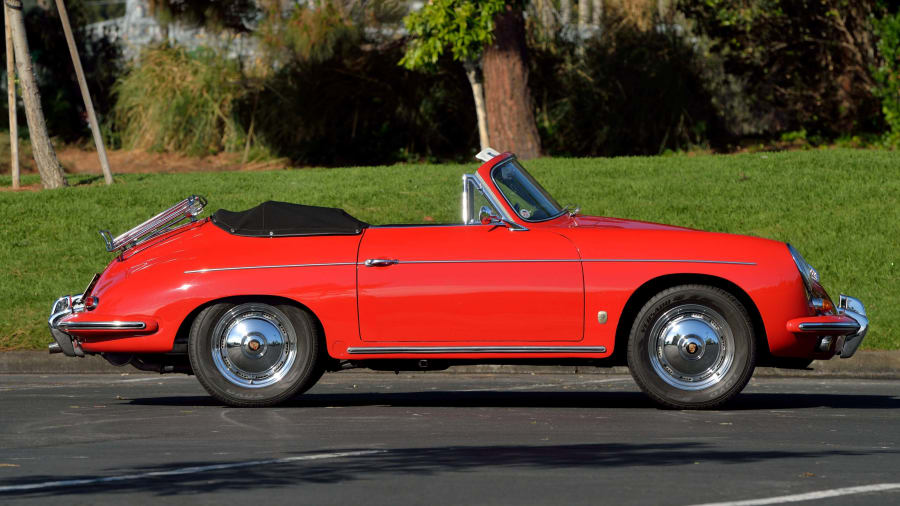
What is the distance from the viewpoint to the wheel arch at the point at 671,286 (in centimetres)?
825

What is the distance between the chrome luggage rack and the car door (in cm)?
139

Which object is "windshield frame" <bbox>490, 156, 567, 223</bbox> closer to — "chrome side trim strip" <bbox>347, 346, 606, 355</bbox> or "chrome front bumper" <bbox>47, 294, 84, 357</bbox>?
"chrome side trim strip" <bbox>347, 346, 606, 355</bbox>

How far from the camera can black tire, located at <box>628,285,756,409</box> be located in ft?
26.8

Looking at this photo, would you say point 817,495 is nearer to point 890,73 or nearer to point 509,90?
point 509,90

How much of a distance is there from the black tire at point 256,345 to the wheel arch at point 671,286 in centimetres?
185

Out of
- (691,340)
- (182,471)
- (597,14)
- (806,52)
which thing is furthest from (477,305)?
(597,14)

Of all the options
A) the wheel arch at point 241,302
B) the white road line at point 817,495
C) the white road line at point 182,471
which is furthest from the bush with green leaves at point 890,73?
the white road line at point 182,471

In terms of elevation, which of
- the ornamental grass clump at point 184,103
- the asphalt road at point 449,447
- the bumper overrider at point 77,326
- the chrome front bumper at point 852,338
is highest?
the ornamental grass clump at point 184,103

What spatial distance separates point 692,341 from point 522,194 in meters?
1.42

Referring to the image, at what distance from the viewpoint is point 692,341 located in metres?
8.20

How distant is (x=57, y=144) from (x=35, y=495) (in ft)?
75.7

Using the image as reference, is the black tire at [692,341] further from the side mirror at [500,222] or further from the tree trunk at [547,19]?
A: the tree trunk at [547,19]

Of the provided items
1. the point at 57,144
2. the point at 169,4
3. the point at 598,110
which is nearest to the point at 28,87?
the point at 169,4

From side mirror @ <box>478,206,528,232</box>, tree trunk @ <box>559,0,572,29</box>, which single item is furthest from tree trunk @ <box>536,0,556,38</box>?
side mirror @ <box>478,206,528,232</box>
